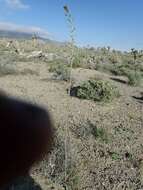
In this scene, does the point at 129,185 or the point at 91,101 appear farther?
the point at 91,101

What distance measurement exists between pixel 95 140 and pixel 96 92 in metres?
5.72

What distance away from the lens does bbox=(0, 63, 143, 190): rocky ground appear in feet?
23.7

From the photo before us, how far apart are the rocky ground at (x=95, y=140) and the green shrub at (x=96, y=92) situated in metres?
0.28

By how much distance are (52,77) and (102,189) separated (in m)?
13.6

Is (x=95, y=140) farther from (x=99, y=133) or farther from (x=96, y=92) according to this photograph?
(x=96, y=92)

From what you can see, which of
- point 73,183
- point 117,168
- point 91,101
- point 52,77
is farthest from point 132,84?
point 73,183

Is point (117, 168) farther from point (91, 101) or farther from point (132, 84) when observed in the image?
point (132, 84)

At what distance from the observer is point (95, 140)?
9625mm

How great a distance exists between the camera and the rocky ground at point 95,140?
284 inches

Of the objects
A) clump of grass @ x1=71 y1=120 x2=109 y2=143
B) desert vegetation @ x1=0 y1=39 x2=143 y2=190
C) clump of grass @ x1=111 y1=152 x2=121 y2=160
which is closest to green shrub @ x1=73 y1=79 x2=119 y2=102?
desert vegetation @ x1=0 y1=39 x2=143 y2=190

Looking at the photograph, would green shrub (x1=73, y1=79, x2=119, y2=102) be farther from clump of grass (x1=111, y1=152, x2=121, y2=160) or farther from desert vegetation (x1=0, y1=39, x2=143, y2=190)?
clump of grass (x1=111, y1=152, x2=121, y2=160)

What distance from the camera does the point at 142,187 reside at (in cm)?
727

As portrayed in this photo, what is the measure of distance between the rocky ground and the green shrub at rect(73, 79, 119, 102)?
28 cm

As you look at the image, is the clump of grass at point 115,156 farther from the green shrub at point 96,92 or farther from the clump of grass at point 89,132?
the green shrub at point 96,92
